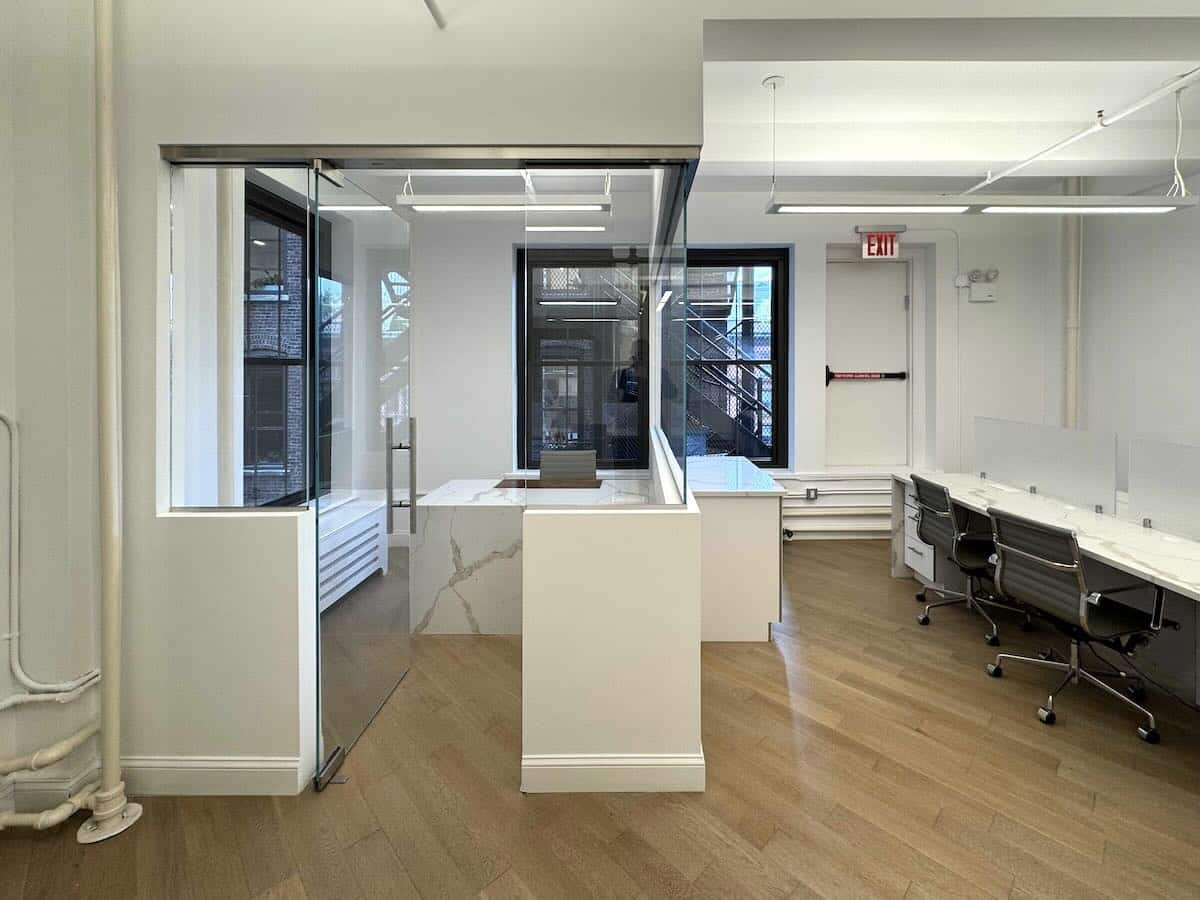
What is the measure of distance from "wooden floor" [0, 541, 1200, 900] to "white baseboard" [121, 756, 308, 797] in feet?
0.18

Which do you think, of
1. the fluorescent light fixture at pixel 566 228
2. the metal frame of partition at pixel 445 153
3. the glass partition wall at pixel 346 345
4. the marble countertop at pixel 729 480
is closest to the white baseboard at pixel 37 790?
the glass partition wall at pixel 346 345

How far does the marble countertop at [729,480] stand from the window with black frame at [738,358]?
1.34 meters

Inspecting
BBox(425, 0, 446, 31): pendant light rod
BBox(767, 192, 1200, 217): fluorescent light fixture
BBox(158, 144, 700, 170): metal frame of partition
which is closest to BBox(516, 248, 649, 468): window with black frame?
BBox(158, 144, 700, 170): metal frame of partition

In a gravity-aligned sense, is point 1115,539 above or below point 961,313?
below

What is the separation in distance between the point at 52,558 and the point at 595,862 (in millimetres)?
2050

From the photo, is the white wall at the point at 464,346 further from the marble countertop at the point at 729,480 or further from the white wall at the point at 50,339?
the white wall at the point at 50,339

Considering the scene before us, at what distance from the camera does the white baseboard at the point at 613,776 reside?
203 cm

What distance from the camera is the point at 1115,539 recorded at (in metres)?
2.72

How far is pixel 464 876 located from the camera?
1.68m

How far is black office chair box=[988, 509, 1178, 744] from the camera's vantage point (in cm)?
248

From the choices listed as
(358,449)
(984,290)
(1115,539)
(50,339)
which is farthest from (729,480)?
(984,290)

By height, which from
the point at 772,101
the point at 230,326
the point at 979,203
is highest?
the point at 772,101

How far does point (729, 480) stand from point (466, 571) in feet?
5.74

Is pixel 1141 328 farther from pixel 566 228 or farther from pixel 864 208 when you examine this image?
pixel 566 228
